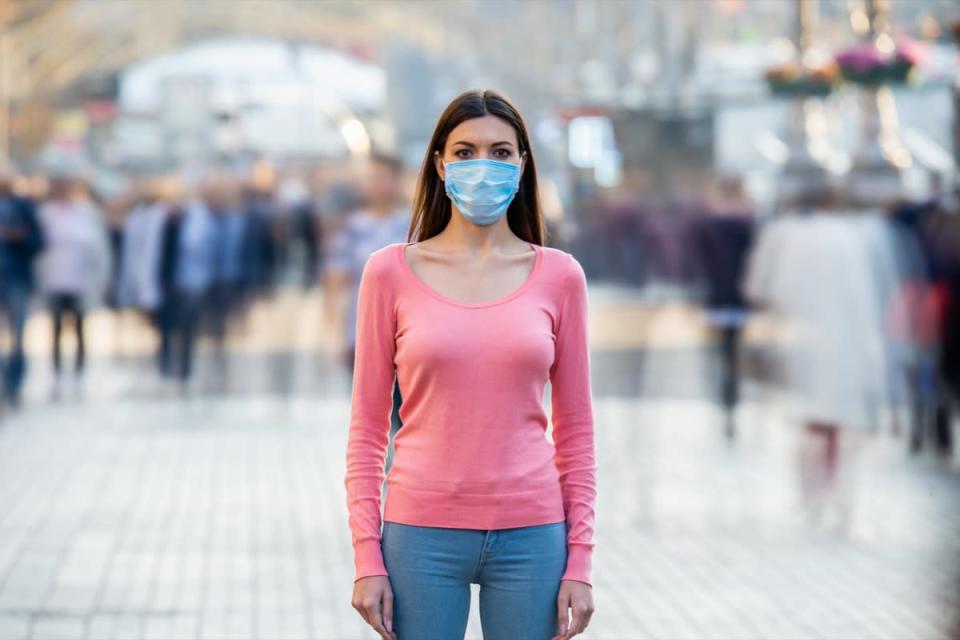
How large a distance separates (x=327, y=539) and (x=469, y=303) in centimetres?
569

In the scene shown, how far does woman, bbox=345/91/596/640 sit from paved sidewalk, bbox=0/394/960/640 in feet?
11.2

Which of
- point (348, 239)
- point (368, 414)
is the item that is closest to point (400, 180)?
point (348, 239)

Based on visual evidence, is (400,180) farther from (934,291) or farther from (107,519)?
(934,291)

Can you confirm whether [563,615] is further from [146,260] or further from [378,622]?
[146,260]

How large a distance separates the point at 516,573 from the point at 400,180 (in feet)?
25.2

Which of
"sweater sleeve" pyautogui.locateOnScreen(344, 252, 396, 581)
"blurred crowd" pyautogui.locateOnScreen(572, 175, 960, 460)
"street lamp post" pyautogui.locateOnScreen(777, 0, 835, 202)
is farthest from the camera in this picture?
"street lamp post" pyautogui.locateOnScreen(777, 0, 835, 202)

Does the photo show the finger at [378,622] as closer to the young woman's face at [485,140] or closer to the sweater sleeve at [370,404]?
the sweater sleeve at [370,404]

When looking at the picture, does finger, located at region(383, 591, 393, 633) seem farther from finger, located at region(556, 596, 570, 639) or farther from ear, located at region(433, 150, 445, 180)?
ear, located at region(433, 150, 445, 180)

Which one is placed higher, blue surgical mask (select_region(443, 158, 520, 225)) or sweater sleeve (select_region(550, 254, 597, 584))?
blue surgical mask (select_region(443, 158, 520, 225))

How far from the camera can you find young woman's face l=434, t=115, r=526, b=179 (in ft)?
12.8

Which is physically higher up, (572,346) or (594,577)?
(572,346)

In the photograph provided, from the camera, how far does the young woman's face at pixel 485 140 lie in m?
3.89

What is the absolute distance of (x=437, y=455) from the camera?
3.76m

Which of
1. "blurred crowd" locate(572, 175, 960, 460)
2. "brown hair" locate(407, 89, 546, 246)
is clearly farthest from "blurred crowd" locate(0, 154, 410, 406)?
"brown hair" locate(407, 89, 546, 246)
